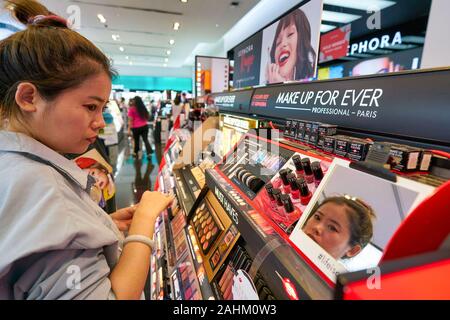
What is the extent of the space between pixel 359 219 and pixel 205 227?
853 millimetres

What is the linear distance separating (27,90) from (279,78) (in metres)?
3.58

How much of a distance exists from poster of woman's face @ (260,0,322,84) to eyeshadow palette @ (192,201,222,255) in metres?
2.27

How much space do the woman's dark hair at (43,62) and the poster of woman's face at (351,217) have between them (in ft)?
2.48

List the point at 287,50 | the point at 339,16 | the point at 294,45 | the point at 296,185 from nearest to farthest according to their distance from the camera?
1. the point at 296,185
2. the point at 294,45
3. the point at 287,50
4. the point at 339,16

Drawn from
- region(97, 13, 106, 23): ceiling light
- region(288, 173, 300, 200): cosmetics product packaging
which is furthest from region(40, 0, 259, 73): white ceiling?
region(288, 173, 300, 200): cosmetics product packaging

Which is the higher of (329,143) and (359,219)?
(329,143)

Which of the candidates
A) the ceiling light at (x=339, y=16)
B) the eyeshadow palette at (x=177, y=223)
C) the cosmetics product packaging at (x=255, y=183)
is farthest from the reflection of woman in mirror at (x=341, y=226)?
the ceiling light at (x=339, y=16)

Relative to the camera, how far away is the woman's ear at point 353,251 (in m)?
0.61

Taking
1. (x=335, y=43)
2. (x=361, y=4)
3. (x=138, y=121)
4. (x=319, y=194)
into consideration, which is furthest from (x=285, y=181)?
(x=138, y=121)

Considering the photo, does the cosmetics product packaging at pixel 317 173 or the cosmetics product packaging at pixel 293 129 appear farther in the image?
the cosmetics product packaging at pixel 293 129

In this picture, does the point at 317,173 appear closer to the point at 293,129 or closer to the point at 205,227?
the point at 293,129

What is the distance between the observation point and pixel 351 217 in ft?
2.19

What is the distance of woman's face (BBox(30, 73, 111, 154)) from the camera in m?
0.66

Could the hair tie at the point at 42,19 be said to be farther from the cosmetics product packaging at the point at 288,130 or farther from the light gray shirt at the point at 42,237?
the cosmetics product packaging at the point at 288,130
